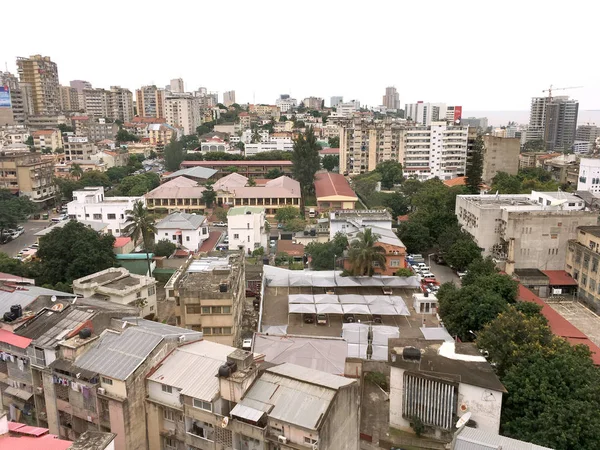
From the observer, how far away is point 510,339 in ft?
60.7

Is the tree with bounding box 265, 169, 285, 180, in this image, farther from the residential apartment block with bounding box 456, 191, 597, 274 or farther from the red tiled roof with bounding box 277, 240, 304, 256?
the residential apartment block with bounding box 456, 191, 597, 274

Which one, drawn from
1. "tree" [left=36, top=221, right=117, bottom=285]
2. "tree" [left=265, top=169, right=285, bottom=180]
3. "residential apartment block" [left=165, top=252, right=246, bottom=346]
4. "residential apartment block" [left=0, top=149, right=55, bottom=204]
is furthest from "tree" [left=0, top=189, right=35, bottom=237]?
"tree" [left=265, top=169, right=285, bottom=180]

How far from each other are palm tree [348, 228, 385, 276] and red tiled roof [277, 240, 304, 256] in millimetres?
7982

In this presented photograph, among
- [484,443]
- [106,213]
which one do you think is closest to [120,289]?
[484,443]

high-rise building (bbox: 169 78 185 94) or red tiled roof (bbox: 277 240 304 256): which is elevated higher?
high-rise building (bbox: 169 78 185 94)

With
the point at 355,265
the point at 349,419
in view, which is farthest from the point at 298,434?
the point at 355,265

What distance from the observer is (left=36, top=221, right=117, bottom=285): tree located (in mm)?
27625

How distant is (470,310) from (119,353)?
16035 mm

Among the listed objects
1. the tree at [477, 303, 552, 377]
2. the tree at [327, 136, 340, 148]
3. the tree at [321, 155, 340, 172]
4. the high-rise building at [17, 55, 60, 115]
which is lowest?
the tree at [477, 303, 552, 377]

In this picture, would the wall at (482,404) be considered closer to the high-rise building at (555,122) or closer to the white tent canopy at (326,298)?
the white tent canopy at (326,298)

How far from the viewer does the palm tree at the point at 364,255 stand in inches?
1155

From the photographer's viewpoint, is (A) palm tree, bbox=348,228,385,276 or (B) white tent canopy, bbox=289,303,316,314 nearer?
(B) white tent canopy, bbox=289,303,316,314

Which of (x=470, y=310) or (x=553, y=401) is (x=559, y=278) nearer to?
(x=470, y=310)

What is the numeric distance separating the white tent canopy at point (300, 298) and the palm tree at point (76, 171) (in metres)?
43.0
